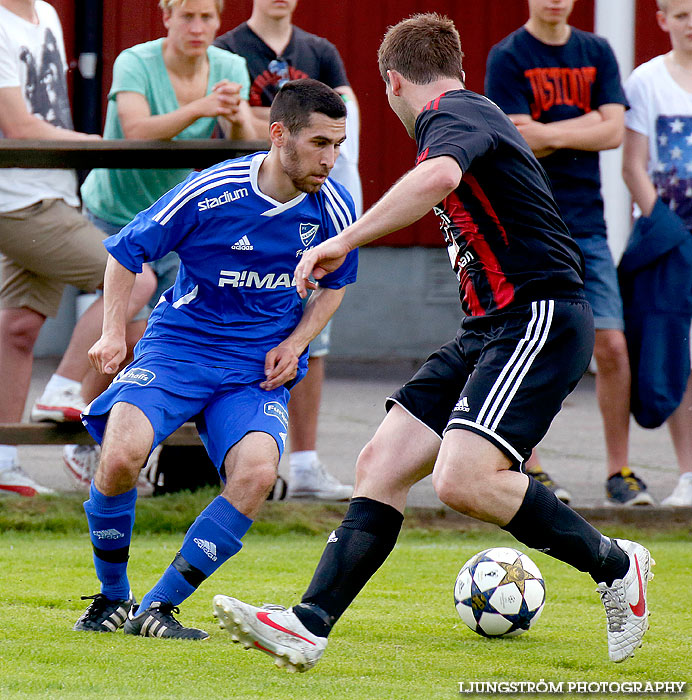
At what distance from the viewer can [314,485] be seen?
6188mm

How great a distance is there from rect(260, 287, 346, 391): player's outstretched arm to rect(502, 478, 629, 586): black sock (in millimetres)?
1084

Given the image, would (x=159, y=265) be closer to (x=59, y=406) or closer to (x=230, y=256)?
(x=59, y=406)

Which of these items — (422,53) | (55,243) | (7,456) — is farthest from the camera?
(7,456)

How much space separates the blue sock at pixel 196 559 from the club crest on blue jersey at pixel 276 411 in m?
0.44

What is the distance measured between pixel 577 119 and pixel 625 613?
3074 millimetres

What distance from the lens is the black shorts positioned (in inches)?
139

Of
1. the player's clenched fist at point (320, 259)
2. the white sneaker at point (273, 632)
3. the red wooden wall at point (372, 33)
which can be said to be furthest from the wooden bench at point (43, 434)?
the red wooden wall at point (372, 33)

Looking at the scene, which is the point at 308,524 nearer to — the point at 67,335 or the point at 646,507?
the point at 646,507

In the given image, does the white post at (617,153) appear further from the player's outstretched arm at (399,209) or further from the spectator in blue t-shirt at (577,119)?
the player's outstretched arm at (399,209)

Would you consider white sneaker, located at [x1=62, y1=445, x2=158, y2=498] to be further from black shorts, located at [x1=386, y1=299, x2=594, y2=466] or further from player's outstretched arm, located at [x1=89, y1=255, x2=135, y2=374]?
black shorts, located at [x1=386, y1=299, x2=594, y2=466]

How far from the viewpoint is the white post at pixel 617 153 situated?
451 inches

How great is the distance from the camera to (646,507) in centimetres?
596

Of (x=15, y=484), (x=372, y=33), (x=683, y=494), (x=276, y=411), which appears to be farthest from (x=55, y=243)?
(x=372, y=33)

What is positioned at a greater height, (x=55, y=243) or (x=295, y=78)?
(x=295, y=78)
